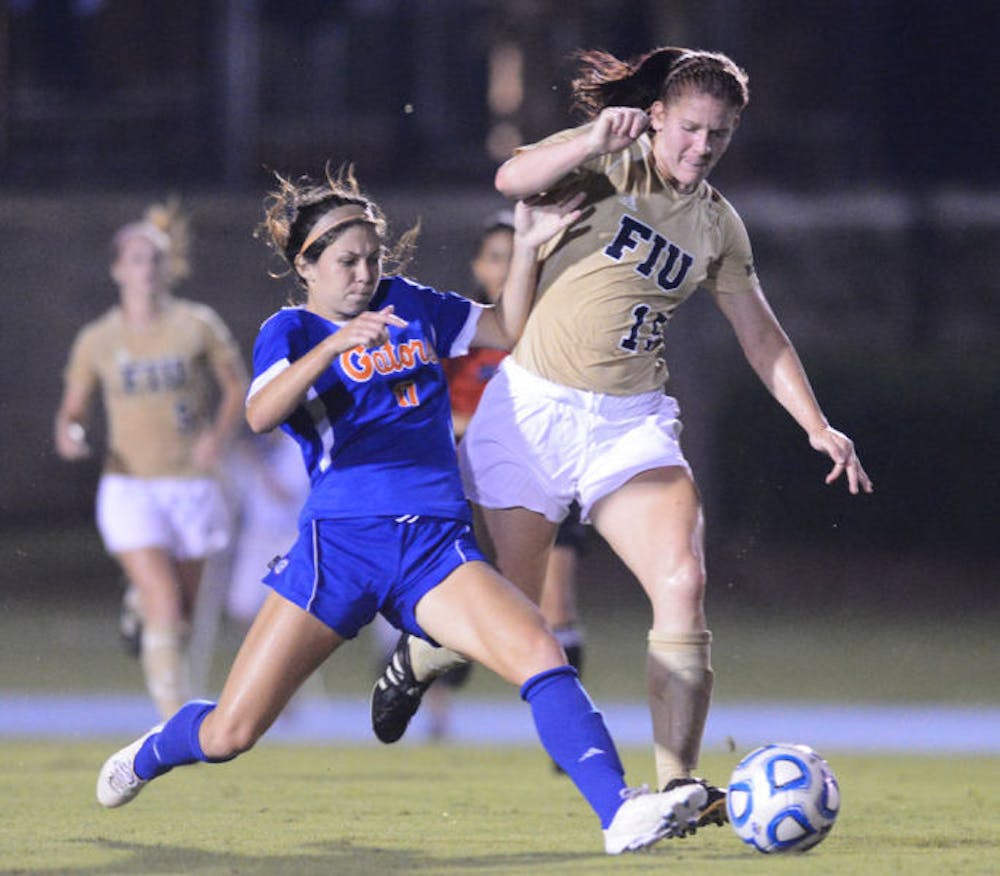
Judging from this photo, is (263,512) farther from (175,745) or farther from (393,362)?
(393,362)

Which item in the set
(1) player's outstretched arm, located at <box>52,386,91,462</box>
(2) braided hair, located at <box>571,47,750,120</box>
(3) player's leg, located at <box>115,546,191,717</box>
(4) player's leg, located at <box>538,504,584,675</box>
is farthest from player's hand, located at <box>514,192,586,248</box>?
(3) player's leg, located at <box>115,546,191,717</box>

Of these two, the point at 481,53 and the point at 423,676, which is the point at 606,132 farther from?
the point at 481,53

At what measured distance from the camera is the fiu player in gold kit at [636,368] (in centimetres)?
662

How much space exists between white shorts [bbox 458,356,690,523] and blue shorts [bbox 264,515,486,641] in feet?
1.80

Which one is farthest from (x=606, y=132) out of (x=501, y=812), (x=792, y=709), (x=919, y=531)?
(x=919, y=531)

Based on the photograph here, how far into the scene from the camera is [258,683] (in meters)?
6.37

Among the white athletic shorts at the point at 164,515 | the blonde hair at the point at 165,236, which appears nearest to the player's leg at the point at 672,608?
the white athletic shorts at the point at 164,515

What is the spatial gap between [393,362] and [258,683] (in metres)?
0.95

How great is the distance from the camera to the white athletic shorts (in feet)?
33.4

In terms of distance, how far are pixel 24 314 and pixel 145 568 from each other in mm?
12978

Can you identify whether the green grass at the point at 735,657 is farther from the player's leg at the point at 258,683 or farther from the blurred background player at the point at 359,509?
the blurred background player at the point at 359,509

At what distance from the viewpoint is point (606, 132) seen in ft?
20.8

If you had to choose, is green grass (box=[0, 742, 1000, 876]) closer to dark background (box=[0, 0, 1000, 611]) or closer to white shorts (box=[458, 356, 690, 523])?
→ white shorts (box=[458, 356, 690, 523])

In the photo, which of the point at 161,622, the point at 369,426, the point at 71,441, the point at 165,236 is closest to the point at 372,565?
the point at 369,426
